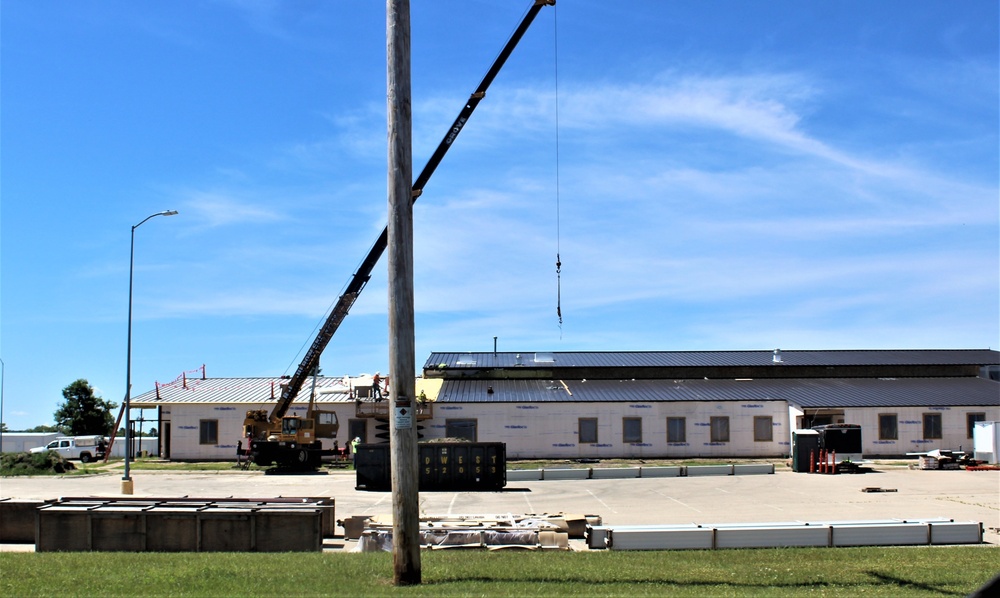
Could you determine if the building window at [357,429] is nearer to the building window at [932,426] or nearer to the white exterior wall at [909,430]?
the white exterior wall at [909,430]

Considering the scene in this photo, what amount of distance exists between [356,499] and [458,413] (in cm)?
2138

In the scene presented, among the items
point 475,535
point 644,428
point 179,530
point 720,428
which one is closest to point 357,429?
point 644,428

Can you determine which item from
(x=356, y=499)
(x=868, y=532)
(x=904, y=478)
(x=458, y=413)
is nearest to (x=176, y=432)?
(x=458, y=413)

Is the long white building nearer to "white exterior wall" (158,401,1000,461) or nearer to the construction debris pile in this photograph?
"white exterior wall" (158,401,1000,461)

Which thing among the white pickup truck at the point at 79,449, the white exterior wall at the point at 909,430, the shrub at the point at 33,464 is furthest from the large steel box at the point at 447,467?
the white pickup truck at the point at 79,449

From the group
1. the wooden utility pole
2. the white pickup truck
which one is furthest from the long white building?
the wooden utility pole

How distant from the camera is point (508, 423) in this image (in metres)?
51.0

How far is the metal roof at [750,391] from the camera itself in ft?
172

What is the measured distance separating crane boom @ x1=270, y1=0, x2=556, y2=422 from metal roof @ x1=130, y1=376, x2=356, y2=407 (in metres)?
5.98

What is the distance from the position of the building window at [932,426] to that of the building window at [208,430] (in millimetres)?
40053

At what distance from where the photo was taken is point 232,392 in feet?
188

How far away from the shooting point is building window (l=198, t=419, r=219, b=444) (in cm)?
5338

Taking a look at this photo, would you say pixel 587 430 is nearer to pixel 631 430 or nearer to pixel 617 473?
pixel 631 430

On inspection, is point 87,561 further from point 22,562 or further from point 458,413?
point 458,413
